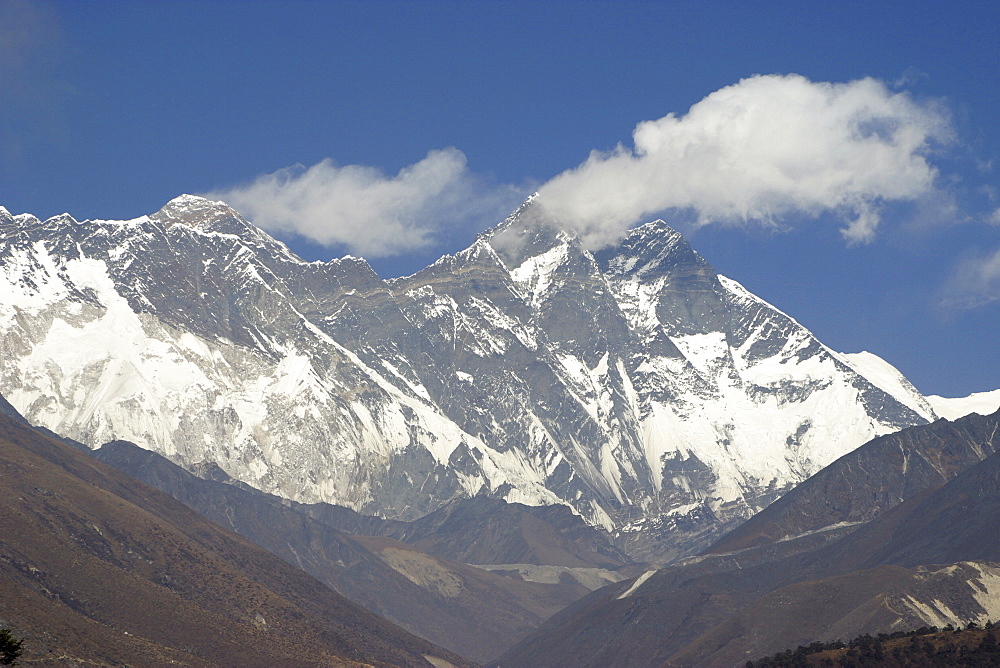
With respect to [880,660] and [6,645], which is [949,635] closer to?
[880,660]

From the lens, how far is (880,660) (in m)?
197

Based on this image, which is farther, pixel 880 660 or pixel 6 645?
pixel 880 660

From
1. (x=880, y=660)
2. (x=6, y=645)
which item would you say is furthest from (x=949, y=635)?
(x=6, y=645)

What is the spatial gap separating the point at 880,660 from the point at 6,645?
130203mm

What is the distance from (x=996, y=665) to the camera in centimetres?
18512

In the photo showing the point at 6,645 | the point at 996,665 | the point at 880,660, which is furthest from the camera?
the point at 880,660

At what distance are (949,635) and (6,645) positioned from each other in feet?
442

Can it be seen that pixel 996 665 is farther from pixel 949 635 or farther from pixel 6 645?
pixel 6 645

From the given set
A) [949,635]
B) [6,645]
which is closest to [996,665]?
[949,635]

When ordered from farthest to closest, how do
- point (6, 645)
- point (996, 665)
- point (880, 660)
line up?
1. point (880, 660)
2. point (996, 665)
3. point (6, 645)

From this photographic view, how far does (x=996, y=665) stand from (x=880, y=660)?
631 inches

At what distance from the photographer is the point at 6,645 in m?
92.8

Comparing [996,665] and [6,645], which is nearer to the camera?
[6,645]

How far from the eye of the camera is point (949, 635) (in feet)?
647
